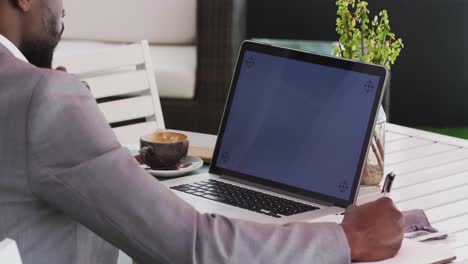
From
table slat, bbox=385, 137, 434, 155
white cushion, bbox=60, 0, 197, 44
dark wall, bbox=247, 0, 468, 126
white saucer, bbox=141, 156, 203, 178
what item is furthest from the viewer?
dark wall, bbox=247, 0, 468, 126

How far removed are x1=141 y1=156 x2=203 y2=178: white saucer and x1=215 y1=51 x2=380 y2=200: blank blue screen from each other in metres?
0.06

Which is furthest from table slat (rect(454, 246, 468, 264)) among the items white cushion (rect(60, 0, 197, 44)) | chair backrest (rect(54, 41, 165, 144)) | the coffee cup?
white cushion (rect(60, 0, 197, 44))

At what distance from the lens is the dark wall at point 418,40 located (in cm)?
448

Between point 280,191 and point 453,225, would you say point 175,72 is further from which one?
point 453,225

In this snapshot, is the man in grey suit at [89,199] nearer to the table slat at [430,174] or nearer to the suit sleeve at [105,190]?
the suit sleeve at [105,190]

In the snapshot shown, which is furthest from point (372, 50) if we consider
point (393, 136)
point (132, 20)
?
point (132, 20)

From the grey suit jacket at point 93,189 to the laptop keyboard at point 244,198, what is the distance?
1.19ft

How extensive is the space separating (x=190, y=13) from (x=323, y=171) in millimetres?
2667

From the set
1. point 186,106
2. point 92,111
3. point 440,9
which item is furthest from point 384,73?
point 440,9

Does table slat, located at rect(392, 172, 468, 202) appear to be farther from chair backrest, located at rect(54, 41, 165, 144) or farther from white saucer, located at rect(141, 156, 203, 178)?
chair backrest, located at rect(54, 41, 165, 144)

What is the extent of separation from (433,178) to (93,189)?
89 cm

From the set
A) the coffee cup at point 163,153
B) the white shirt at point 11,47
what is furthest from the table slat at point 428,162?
the white shirt at point 11,47

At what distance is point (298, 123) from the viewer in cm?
172

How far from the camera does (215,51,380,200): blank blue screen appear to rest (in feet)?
5.40
